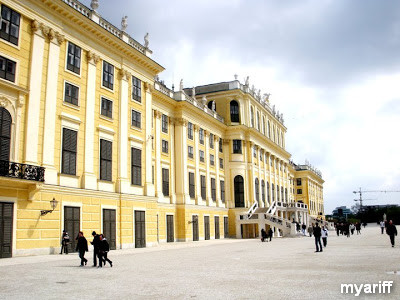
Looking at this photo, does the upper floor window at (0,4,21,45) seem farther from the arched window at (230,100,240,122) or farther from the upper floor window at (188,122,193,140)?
the arched window at (230,100,240,122)

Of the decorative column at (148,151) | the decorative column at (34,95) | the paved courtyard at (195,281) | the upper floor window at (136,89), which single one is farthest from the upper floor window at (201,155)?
the paved courtyard at (195,281)

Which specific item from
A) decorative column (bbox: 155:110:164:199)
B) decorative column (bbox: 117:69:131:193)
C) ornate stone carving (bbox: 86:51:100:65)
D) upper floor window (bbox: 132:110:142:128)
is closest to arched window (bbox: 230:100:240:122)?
decorative column (bbox: 155:110:164:199)

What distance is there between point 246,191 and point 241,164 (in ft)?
12.5

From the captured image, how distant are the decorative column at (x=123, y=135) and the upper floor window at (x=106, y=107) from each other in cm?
96

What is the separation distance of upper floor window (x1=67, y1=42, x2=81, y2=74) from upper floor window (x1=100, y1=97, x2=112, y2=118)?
119 inches

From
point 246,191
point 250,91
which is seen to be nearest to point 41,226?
point 246,191

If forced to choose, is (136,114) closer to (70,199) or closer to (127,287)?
(70,199)

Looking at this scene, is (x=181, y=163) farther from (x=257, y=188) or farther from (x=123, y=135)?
(x=257, y=188)

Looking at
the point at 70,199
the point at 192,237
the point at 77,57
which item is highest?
the point at 77,57

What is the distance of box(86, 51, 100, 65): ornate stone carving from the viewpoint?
27.6 m

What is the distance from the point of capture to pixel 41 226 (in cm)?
2234

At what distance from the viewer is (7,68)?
21422 millimetres

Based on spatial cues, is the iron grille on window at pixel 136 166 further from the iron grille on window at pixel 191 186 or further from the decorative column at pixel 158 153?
the iron grille on window at pixel 191 186

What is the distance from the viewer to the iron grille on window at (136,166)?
102 feet
